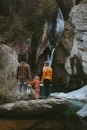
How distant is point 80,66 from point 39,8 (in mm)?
10790

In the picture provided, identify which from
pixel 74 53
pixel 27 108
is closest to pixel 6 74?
pixel 27 108

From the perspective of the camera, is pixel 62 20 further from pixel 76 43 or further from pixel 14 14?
pixel 76 43

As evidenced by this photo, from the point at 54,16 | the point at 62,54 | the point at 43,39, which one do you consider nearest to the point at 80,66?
the point at 62,54

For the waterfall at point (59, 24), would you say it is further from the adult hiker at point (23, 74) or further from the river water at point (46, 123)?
the river water at point (46, 123)

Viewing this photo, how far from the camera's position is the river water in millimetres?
9969

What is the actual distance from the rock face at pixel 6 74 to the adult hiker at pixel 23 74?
95 centimetres

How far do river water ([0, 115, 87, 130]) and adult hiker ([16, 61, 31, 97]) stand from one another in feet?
11.5

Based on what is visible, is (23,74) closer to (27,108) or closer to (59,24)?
(27,108)

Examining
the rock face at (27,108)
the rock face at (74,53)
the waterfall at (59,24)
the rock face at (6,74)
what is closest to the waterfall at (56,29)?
the waterfall at (59,24)

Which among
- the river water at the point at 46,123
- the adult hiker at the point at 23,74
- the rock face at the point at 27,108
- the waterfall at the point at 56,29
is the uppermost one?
the waterfall at the point at 56,29

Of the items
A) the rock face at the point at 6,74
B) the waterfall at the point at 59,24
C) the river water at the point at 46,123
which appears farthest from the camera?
the waterfall at the point at 59,24

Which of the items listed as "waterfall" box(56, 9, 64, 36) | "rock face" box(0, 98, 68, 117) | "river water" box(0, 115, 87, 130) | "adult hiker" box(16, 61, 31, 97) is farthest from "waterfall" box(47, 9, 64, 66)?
"river water" box(0, 115, 87, 130)

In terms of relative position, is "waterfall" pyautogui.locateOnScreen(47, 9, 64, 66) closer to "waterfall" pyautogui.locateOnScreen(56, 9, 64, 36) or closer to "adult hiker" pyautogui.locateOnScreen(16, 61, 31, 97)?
"waterfall" pyautogui.locateOnScreen(56, 9, 64, 36)

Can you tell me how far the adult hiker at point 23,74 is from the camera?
Answer: 47.8 ft
